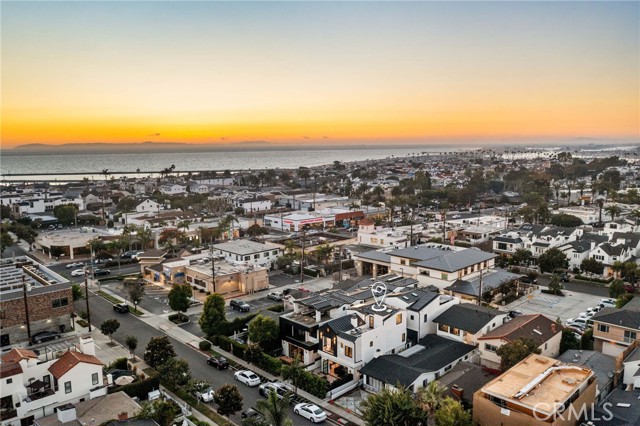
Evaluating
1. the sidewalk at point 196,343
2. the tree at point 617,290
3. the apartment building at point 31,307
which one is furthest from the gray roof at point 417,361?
the apartment building at point 31,307

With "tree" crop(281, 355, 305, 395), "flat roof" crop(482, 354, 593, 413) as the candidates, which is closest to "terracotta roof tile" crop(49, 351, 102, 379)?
"tree" crop(281, 355, 305, 395)

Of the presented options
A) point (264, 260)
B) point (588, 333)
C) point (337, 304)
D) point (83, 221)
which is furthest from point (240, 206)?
point (588, 333)

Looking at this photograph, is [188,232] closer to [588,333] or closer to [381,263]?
[381,263]

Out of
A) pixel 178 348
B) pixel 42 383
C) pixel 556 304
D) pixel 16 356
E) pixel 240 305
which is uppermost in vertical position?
pixel 16 356

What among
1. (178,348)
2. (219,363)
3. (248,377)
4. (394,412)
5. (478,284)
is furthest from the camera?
(478,284)

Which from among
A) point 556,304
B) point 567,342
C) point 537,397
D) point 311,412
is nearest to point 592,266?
point 556,304

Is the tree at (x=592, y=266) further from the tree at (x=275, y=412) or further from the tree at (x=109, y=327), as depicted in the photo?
the tree at (x=109, y=327)

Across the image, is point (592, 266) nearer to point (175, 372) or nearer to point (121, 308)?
point (175, 372)
